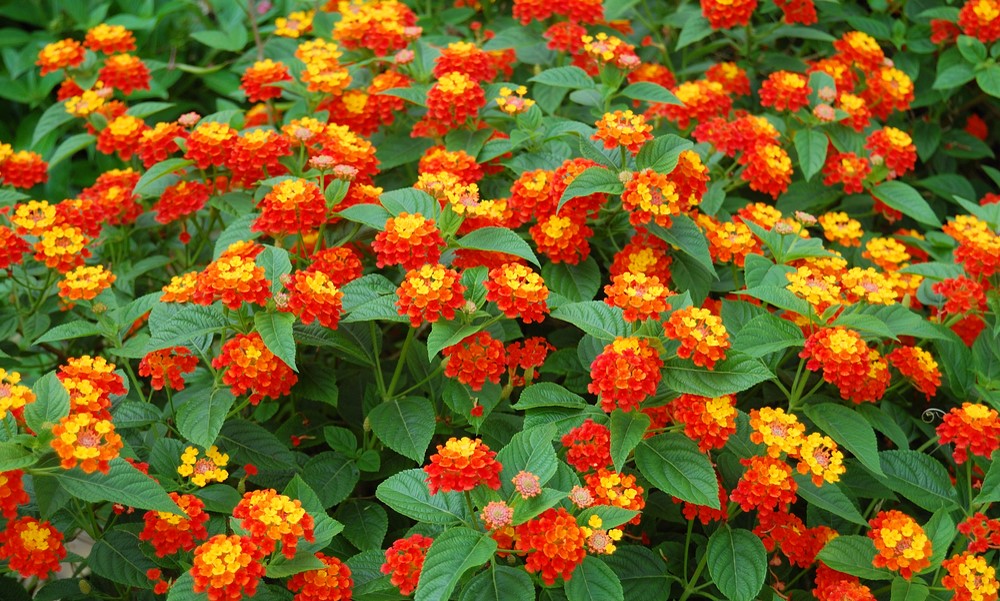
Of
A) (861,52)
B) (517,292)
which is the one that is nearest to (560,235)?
(517,292)

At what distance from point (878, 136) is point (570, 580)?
1612mm

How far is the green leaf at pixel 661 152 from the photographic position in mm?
2256

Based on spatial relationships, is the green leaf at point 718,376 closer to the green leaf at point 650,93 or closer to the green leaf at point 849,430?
the green leaf at point 849,430

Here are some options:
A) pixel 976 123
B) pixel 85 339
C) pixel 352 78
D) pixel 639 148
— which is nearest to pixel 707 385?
pixel 639 148

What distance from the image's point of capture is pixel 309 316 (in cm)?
195

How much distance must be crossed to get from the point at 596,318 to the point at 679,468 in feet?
1.07

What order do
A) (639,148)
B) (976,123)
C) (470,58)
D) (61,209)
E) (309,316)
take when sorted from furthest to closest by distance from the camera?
(976,123) → (470,58) → (61,209) → (639,148) → (309,316)

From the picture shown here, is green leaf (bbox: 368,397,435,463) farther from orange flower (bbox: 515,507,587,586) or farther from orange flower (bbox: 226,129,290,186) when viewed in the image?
orange flower (bbox: 226,129,290,186)

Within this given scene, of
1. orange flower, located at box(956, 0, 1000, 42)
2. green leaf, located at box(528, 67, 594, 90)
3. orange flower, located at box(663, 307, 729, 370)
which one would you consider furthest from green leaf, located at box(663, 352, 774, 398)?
orange flower, located at box(956, 0, 1000, 42)

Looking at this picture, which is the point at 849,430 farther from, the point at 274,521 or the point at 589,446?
the point at 274,521

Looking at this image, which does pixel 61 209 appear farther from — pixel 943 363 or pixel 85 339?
pixel 943 363

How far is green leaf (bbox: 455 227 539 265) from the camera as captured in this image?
206cm

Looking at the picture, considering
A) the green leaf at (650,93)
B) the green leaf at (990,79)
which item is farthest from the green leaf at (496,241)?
the green leaf at (990,79)

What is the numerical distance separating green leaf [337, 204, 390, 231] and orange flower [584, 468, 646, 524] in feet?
2.25
